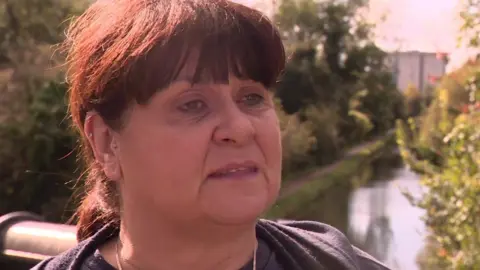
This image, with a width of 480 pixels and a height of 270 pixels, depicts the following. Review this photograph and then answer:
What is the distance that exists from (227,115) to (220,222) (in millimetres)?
135

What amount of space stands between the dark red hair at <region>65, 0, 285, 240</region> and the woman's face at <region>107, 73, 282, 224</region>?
2 cm

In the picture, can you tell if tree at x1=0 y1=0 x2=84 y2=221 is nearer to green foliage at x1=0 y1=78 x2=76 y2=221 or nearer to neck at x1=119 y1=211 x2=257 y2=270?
green foliage at x1=0 y1=78 x2=76 y2=221

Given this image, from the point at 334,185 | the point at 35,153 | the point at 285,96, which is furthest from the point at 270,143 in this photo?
the point at 334,185

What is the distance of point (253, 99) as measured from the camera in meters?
0.82

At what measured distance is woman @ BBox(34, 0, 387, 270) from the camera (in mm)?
741

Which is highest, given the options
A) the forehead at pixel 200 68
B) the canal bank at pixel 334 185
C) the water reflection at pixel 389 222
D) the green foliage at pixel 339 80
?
the forehead at pixel 200 68

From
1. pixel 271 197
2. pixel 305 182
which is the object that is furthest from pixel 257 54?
pixel 305 182

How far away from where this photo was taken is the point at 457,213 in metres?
2.69

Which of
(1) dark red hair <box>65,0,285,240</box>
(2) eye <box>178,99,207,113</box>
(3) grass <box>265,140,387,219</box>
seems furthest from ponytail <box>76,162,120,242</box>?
(3) grass <box>265,140,387,219</box>

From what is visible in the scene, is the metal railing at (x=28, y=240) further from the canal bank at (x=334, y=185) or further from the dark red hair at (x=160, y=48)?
the canal bank at (x=334, y=185)

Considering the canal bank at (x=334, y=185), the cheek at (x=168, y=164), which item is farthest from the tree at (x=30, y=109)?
the canal bank at (x=334, y=185)

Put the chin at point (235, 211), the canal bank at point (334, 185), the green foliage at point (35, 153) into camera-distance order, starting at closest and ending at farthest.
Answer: the chin at point (235, 211)
the green foliage at point (35, 153)
the canal bank at point (334, 185)

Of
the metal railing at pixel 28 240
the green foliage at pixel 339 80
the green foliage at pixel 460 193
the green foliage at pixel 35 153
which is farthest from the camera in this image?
the green foliage at pixel 339 80

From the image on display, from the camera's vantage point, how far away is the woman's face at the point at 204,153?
735mm
